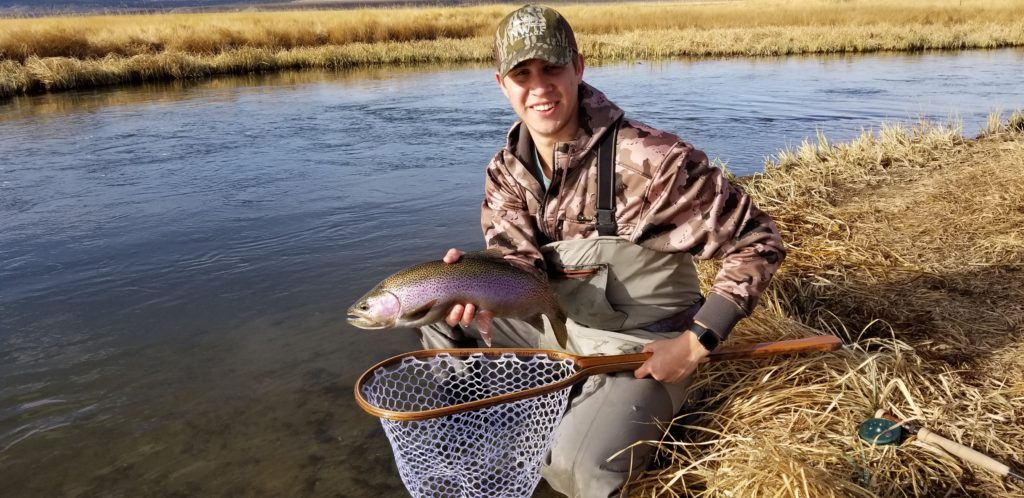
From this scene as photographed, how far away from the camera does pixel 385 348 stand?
15.3 ft

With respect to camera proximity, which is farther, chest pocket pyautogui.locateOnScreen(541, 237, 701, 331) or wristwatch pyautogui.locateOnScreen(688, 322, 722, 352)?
chest pocket pyautogui.locateOnScreen(541, 237, 701, 331)

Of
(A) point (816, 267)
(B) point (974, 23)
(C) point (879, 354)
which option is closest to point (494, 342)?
(C) point (879, 354)

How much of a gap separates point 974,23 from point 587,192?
115ft

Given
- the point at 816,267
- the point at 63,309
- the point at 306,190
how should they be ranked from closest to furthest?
the point at 816,267 → the point at 63,309 → the point at 306,190

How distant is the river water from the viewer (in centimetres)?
362

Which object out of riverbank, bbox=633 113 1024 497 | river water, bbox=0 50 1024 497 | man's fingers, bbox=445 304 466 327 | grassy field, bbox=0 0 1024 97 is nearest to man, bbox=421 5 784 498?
man's fingers, bbox=445 304 466 327

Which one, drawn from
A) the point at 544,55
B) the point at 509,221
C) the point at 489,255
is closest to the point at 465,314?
the point at 489,255

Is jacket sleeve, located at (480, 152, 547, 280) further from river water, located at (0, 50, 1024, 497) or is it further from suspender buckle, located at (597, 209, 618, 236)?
river water, located at (0, 50, 1024, 497)

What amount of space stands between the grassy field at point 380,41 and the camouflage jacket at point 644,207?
61.0ft

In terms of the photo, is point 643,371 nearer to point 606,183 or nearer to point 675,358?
point 675,358

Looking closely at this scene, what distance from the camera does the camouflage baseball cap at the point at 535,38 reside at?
2.74 meters

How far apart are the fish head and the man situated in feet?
0.78

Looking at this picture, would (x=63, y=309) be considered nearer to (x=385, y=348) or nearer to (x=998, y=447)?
(x=385, y=348)

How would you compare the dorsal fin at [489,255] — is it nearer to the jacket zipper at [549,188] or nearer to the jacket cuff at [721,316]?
the jacket zipper at [549,188]
